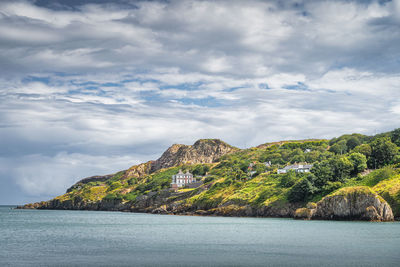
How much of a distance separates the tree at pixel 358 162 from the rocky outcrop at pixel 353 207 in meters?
33.4

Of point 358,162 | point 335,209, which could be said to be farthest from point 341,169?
point 335,209

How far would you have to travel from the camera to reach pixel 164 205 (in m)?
193

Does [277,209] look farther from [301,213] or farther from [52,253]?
[52,253]

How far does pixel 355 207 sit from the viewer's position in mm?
100312

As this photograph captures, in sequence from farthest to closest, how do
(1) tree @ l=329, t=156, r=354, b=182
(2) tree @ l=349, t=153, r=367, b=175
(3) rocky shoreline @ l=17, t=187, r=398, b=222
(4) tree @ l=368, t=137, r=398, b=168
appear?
(4) tree @ l=368, t=137, r=398, b=168
(2) tree @ l=349, t=153, r=367, b=175
(1) tree @ l=329, t=156, r=354, b=182
(3) rocky shoreline @ l=17, t=187, r=398, b=222

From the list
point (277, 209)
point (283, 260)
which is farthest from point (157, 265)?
point (277, 209)

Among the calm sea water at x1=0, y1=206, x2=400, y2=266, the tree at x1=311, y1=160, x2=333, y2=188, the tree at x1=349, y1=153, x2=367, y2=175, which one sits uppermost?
the tree at x1=349, y1=153, x2=367, y2=175

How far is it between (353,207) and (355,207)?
651 millimetres

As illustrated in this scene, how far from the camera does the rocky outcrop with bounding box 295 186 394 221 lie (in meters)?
95.4

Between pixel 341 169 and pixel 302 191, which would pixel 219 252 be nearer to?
pixel 302 191

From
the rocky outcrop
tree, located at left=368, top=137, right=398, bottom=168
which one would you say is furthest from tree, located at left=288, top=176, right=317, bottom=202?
tree, located at left=368, top=137, right=398, bottom=168

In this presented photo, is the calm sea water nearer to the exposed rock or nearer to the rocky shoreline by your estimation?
the exposed rock

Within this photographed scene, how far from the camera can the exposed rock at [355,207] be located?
3755 inches

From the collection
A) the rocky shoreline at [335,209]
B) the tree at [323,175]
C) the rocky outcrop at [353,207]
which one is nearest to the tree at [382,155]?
the tree at [323,175]
